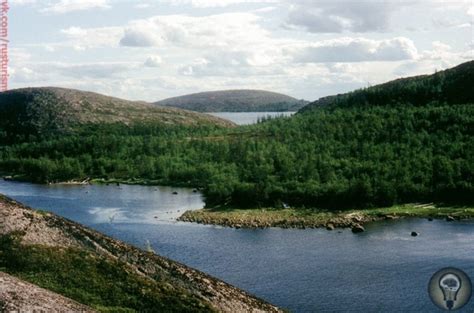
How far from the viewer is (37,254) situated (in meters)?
49.7

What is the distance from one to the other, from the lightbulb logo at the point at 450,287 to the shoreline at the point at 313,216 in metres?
81.9

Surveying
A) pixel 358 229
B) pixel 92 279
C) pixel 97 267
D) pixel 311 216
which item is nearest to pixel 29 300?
pixel 92 279

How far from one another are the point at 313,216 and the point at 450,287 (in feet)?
304

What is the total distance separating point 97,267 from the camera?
49.1m

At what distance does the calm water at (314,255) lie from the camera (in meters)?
71.4

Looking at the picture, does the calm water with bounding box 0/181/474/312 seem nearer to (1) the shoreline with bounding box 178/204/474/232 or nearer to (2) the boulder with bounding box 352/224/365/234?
(2) the boulder with bounding box 352/224/365/234

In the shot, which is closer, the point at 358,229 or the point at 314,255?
the point at 314,255

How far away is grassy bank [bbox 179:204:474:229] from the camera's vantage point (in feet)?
396

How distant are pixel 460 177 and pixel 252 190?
49.7 metres

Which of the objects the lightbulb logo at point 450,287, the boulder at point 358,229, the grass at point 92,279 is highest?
the lightbulb logo at point 450,287

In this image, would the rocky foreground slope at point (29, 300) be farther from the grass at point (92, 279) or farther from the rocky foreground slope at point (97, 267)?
the grass at point (92, 279)

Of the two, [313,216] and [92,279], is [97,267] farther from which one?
[313,216]

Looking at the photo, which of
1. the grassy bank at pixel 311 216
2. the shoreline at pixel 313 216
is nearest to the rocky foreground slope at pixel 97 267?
the shoreline at pixel 313 216

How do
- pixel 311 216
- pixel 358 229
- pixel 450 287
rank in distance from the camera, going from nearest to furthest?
1. pixel 450 287
2. pixel 358 229
3. pixel 311 216
